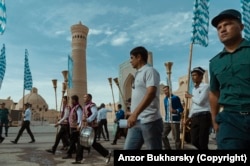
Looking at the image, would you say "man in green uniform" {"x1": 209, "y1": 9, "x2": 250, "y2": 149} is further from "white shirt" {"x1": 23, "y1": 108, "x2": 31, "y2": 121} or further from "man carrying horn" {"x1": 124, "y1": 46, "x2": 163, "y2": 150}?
"white shirt" {"x1": 23, "y1": 108, "x2": 31, "y2": 121}

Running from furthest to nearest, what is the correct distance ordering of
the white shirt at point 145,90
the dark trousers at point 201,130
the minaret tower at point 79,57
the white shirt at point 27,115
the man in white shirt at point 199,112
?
the minaret tower at point 79,57, the white shirt at point 27,115, the man in white shirt at point 199,112, the dark trousers at point 201,130, the white shirt at point 145,90

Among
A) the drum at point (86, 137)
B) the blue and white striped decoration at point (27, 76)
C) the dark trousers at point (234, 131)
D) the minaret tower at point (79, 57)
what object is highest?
the minaret tower at point (79, 57)

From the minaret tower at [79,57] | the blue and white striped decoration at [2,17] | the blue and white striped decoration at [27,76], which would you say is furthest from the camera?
the minaret tower at [79,57]

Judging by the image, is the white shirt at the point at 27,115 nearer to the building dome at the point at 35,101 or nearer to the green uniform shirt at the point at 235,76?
the green uniform shirt at the point at 235,76

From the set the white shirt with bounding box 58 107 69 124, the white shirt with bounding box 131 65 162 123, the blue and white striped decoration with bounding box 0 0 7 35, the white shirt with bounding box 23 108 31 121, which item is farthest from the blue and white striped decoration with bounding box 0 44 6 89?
the white shirt with bounding box 131 65 162 123

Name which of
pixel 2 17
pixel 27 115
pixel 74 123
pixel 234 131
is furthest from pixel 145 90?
pixel 27 115

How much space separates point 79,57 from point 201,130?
51771 mm

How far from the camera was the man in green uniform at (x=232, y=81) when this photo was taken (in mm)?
2420

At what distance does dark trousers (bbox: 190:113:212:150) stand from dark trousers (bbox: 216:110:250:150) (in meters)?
2.85

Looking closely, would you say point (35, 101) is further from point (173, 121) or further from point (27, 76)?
point (173, 121)

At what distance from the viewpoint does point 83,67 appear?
56281 millimetres

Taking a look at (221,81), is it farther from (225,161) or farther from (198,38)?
(198,38)

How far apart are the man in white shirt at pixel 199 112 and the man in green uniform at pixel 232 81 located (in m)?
2.72

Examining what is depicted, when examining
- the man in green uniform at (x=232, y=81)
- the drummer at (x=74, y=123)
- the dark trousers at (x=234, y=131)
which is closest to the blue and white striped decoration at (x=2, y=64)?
the drummer at (x=74, y=123)
